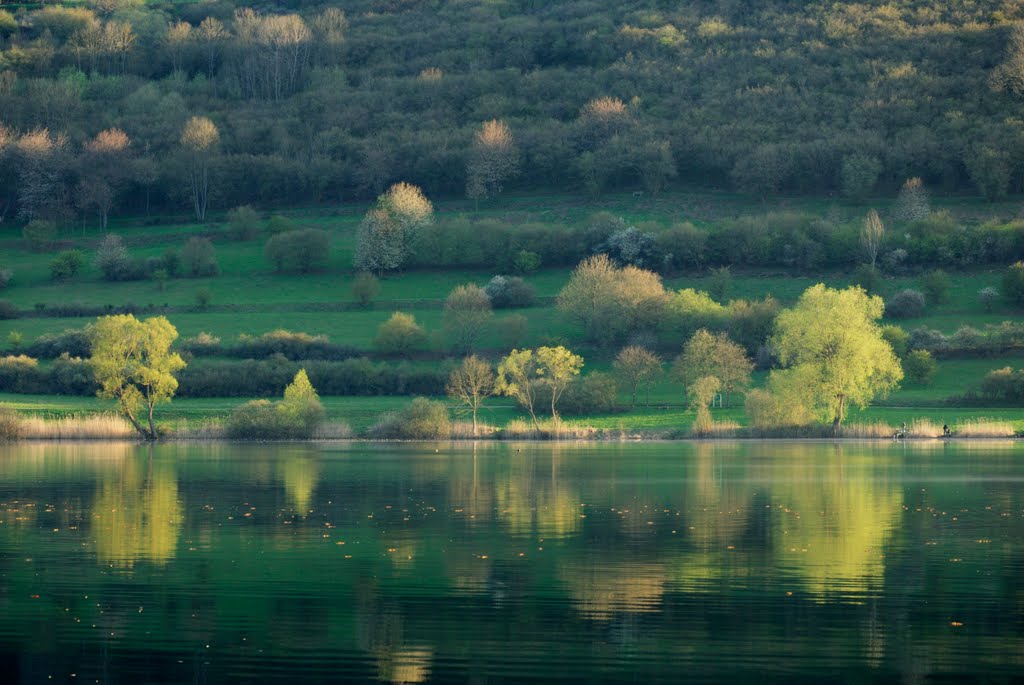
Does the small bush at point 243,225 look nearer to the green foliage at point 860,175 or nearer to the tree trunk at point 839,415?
the green foliage at point 860,175

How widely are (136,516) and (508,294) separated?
74127mm

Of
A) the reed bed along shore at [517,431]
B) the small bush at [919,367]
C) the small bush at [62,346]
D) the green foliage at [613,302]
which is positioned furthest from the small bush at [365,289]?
the small bush at [919,367]

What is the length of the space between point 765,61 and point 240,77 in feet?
228

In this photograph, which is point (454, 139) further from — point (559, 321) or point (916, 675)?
point (916, 675)

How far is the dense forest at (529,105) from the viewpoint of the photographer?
140 meters

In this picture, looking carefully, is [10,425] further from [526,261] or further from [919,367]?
[526,261]

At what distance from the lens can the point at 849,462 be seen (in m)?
54.3

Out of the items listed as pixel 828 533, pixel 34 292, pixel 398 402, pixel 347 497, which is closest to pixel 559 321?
pixel 398 402

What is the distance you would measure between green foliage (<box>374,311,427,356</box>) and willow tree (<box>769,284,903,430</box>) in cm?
2830

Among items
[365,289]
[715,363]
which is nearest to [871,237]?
[715,363]

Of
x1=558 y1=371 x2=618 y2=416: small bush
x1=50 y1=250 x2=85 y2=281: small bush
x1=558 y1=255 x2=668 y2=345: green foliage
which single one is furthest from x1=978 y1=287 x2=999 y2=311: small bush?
x1=50 y1=250 x2=85 y2=281: small bush

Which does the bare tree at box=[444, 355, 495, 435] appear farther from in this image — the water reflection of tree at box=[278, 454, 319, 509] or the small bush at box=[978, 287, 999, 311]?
the small bush at box=[978, 287, 999, 311]

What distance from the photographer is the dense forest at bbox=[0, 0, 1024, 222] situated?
459 feet

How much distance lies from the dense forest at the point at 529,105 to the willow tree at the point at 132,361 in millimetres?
72660
